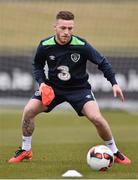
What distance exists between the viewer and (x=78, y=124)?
19.4m

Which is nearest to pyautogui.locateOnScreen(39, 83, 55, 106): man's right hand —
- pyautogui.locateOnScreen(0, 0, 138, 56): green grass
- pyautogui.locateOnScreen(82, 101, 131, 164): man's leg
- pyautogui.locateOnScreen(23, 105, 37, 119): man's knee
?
pyautogui.locateOnScreen(23, 105, 37, 119): man's knee

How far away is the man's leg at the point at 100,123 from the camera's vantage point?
10.7 metres

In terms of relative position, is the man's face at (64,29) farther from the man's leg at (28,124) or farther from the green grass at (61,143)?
the green grass at (61,143)

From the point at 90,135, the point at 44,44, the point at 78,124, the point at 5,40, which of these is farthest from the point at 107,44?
the point at 44,44

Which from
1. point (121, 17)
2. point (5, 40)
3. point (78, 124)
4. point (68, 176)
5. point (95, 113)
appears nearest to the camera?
point (68, 176)

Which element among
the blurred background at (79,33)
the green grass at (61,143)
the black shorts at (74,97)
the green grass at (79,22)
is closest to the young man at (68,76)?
the black shorts at (74,97)

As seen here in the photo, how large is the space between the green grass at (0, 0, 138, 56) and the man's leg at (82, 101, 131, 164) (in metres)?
18.5

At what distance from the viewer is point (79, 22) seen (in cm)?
3284

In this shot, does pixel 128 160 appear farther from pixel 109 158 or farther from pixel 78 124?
pixel 78 124

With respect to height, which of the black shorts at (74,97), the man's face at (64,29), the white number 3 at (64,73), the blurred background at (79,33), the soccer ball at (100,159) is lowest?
the blurred background at (79,33)

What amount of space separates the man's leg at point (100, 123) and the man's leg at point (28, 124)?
73 cm

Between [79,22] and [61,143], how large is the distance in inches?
734

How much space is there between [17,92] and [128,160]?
13.0 meters

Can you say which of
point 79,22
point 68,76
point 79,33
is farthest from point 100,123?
point 79,33
